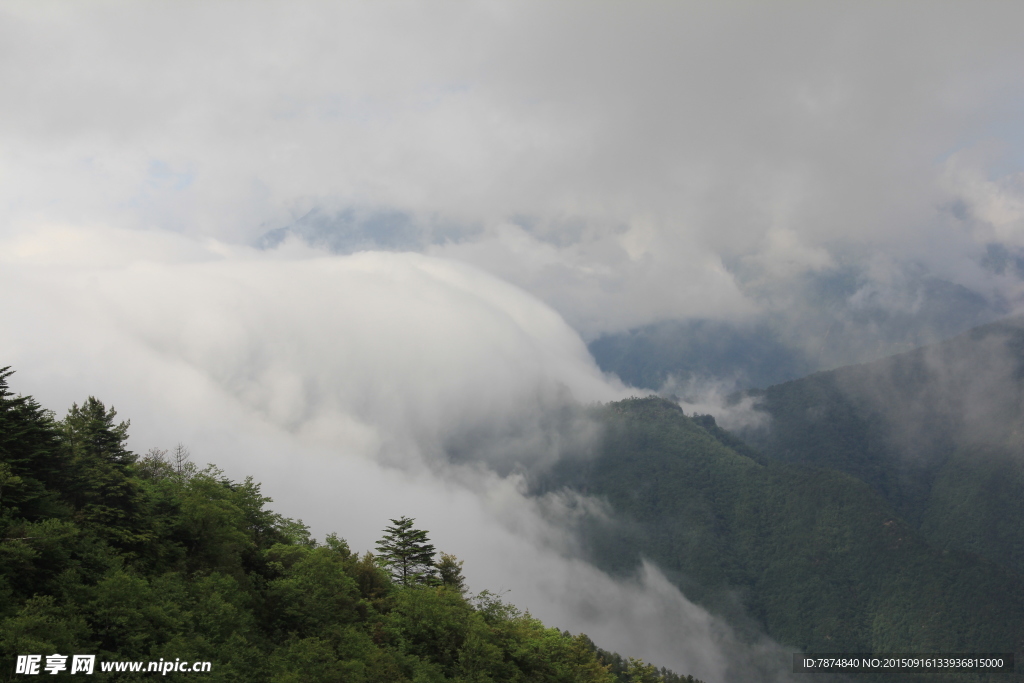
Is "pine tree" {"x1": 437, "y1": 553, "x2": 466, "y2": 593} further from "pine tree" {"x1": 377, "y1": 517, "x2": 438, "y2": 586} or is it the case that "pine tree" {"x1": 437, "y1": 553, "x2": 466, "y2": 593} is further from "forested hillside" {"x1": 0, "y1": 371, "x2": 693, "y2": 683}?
"forested hillside" {"x1": 0, "y1": 371, "x2": 693, "y2": 683}

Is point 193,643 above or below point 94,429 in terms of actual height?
below

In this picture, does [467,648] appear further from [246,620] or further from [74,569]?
[74,569]

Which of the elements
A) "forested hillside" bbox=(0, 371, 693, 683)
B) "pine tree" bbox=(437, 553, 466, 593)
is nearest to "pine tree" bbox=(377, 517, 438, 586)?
"pine tree" bbox=(437, 553, 466, 593)

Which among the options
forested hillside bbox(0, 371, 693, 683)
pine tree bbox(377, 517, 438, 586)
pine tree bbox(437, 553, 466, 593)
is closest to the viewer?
forested hillside bbox(0, 371, 693, 683)

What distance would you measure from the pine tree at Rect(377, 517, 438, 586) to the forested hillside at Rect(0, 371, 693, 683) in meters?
8.59

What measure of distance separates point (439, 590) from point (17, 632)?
35.5 m

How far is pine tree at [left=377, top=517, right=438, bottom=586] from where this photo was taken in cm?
7362

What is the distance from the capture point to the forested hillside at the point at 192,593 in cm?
3431

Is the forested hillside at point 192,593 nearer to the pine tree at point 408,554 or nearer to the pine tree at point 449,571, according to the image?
the pine tree at point 408,554

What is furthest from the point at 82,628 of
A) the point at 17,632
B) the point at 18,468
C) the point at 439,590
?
the point at 439,590

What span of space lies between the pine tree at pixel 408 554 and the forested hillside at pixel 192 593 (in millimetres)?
8588

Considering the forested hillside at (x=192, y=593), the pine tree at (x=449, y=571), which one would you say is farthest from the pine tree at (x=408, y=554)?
the forested hillside at (x=192, y=593)

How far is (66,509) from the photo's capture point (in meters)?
41.7

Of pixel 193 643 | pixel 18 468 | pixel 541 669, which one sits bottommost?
pixel 541 669
